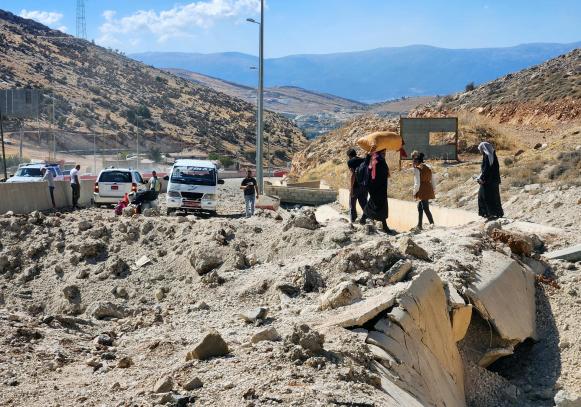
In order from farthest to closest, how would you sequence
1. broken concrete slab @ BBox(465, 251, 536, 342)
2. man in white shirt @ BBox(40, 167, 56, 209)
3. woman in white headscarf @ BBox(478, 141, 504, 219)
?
man in white shirt @ BBox(40, 167, 56, 209), woman in white headscarf @ BBox(478, 141, 504, 219), broken concrete slab @ BBox(465, 251, 536, 342)

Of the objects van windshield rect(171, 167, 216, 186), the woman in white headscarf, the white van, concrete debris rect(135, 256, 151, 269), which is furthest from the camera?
van windshield rect(171, 167, 216, 186)

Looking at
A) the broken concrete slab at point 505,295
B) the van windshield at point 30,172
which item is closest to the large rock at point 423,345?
the broken concrete slab at point 505,295

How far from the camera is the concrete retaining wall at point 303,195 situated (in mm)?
31031

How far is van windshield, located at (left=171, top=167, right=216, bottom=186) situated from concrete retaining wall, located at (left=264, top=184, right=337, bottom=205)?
762cm

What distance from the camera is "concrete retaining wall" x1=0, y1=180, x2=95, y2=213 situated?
2091cm

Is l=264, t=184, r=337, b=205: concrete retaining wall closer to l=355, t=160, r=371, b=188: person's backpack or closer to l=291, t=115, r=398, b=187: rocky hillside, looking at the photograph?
l=291, t=115, r=398, b=187: rocky hillside

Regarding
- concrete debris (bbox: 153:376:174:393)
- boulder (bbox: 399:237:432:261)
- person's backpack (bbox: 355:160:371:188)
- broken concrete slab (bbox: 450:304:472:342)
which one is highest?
person's backpack (bbox: 355:160:371:188)

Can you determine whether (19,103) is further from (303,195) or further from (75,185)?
(75,185)

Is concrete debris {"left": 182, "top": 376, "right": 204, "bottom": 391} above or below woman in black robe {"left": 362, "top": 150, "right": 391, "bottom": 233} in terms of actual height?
below

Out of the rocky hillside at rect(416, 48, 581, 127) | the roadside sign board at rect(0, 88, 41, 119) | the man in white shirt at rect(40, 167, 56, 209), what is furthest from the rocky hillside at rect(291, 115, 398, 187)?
the man in white shirt at rect(40, 167, 56, 209)

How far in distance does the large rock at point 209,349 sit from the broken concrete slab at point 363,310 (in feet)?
3.55

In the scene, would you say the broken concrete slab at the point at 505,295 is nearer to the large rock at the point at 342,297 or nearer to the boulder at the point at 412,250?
the boulder at the point at 412,250

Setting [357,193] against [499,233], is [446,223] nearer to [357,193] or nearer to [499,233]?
[357,193]

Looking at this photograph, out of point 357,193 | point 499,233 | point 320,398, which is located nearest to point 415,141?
point 357,193
